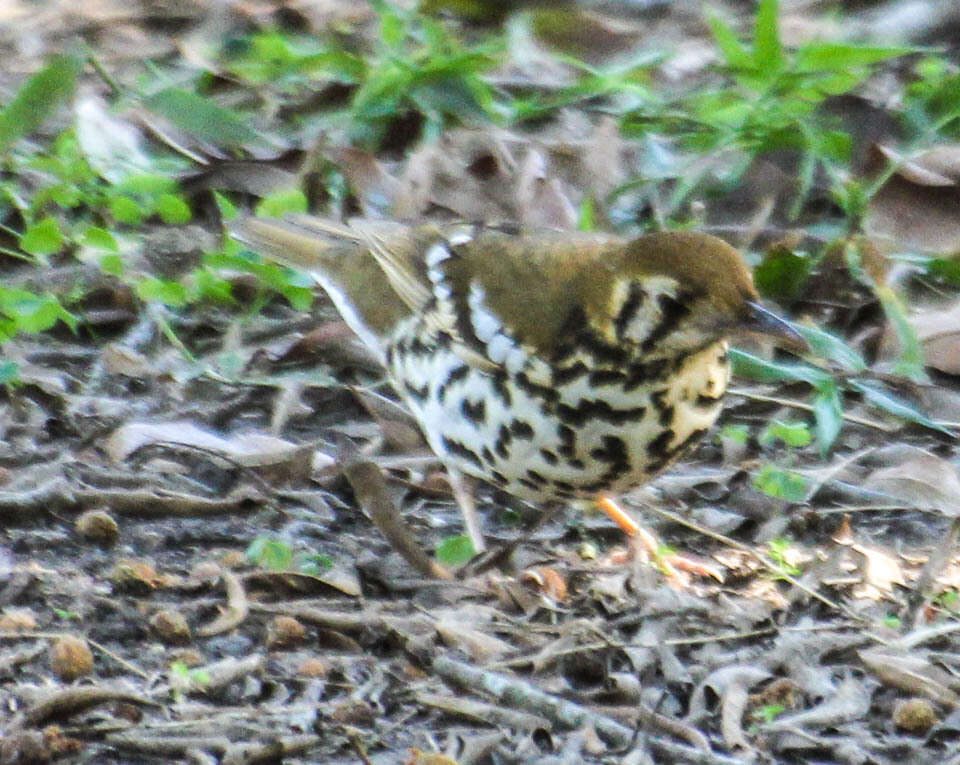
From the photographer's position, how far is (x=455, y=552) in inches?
163

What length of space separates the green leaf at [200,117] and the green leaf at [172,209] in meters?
0.56

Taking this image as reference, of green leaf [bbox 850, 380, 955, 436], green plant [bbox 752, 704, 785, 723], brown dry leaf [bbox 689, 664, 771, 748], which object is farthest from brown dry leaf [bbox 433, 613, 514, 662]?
green leaf [bbox 850, 380, 955, 436]

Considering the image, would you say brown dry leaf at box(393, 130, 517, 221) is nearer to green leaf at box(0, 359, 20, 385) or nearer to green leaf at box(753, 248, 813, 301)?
green leaf at box(753, 248, 813, 301)

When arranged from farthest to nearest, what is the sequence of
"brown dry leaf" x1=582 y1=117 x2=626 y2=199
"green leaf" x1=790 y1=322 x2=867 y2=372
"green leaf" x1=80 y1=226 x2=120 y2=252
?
1. "brown dry leaf" x1=582 y1=117 x2=626 y2=199
2. "green leaf" x1=80 y1=226 x2=120 y2=252
3. "green leaf" x1=790 y1=322 x2=867 y2=372

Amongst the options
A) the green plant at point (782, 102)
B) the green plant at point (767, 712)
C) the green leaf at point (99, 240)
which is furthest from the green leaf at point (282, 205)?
the green plant at point (767, 712)

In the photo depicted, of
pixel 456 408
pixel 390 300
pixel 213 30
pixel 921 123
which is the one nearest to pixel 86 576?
pixel 456 408

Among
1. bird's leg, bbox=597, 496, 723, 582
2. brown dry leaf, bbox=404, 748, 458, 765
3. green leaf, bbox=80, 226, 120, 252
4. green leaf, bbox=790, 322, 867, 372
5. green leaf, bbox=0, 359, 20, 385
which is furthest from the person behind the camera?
green leaf, bbox=80, 226, 120, 252

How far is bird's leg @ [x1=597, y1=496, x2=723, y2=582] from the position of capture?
4055mm

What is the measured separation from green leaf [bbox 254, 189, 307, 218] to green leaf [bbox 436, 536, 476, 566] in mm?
1587

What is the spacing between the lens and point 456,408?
4.16 m

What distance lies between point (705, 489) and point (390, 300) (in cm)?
105

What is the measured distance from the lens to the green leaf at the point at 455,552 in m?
4.12

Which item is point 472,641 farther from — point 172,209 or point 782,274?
point 172,209

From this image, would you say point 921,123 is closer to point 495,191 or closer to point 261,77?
point 495,191
